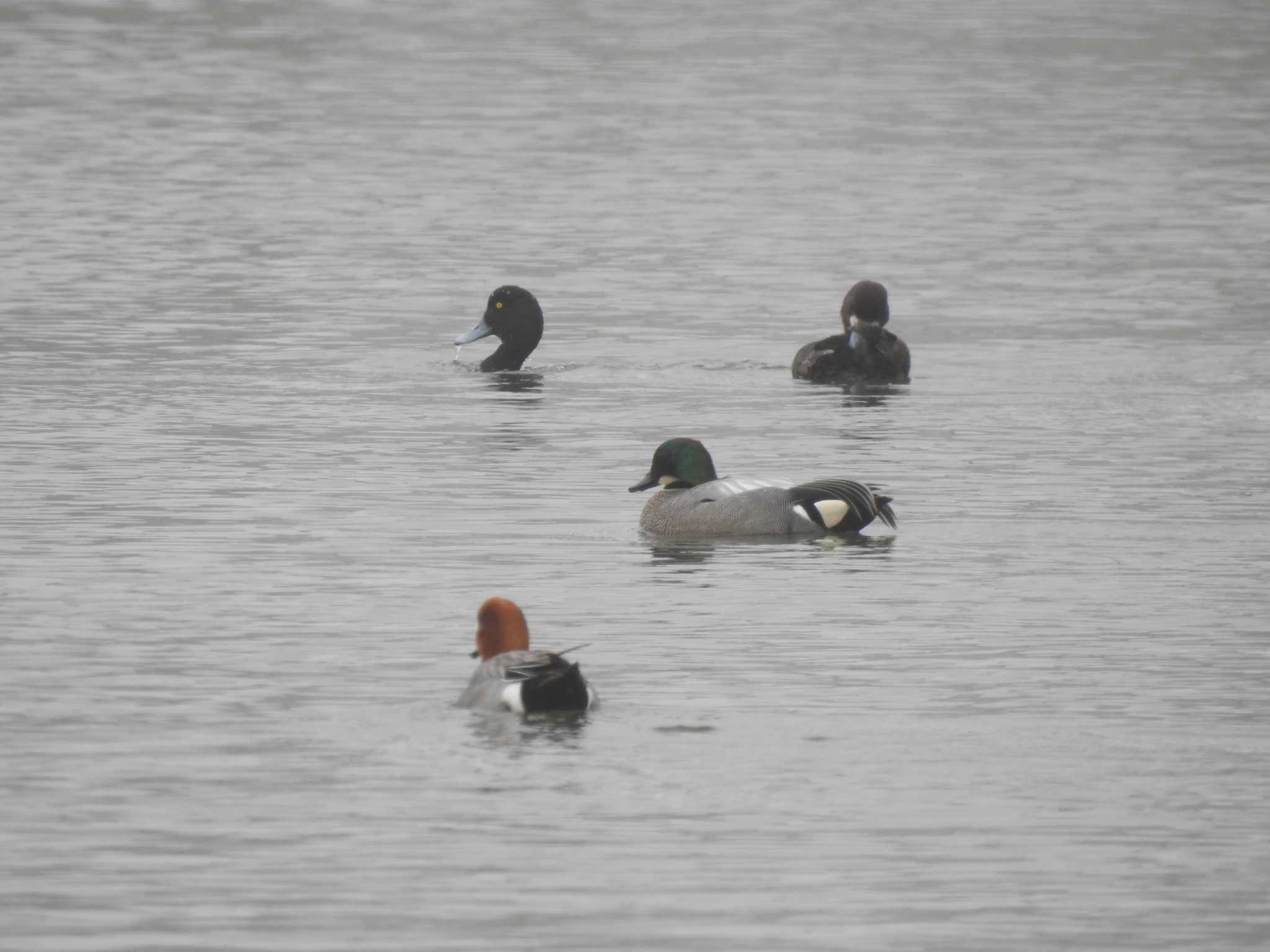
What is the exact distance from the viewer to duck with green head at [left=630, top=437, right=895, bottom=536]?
15750 mm

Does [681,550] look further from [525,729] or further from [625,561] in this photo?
[525,729]

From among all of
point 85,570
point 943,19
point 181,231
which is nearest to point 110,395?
point 85,570

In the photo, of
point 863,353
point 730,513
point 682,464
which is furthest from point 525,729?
point 863,353

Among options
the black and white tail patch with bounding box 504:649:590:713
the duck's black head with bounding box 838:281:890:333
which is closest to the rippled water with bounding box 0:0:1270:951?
the black and white tail patch with bounding box 504:649:590:713

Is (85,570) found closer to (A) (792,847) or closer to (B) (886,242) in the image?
(A) (792,847)

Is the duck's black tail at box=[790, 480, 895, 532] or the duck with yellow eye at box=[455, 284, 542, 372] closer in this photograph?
the duck's black tail at box=[790, 480, 895, 532]

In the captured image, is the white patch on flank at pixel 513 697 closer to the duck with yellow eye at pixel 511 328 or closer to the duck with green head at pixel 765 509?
the duck with green head at pixel 765 509

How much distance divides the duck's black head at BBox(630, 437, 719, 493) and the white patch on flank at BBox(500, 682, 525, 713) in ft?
16.9

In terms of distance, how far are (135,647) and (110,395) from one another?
8981 mm

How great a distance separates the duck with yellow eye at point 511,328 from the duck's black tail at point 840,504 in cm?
843

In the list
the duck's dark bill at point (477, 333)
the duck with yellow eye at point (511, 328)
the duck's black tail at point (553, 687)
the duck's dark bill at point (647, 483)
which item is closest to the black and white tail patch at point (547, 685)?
the duck's black tail at point (553, 687)

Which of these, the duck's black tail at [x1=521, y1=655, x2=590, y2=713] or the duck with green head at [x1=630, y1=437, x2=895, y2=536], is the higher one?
the duck's black tail at [x1=521, y1=655, x2=590, y2=713]

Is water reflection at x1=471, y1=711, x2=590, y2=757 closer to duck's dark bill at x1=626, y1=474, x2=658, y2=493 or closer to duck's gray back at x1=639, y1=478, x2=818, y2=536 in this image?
duck's gray back at x1=639, y1=478, x2=818, y2=536

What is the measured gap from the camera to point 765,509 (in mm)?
15875
